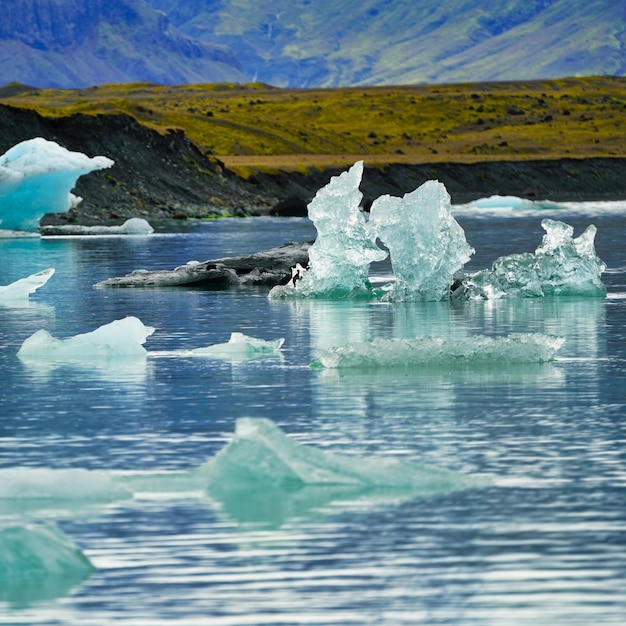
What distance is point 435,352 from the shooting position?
76.1 feet

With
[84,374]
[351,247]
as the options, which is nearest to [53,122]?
[351,247]

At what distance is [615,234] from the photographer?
69938 millimetres

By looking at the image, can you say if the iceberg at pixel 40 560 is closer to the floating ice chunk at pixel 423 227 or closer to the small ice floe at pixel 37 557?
the small ice floe at pixel 37 557

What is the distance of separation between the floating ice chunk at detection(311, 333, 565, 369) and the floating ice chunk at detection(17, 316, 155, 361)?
326cm

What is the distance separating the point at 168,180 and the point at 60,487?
90.9m

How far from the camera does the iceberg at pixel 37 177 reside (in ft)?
214

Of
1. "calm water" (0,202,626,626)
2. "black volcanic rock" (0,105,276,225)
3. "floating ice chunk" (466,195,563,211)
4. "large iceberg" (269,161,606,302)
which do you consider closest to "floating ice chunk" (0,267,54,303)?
"large iceberg" (269,161,606,302)

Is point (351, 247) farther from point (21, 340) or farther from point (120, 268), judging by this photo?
point (120, 268)

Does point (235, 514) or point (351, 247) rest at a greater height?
point (351, 247)

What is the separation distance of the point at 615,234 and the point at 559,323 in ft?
134

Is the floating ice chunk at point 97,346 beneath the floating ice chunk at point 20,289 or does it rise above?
beneath

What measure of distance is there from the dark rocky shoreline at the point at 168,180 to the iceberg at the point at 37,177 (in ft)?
47.0

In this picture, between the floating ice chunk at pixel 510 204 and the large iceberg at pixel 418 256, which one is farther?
the floating ice chunk at pixel 510 204

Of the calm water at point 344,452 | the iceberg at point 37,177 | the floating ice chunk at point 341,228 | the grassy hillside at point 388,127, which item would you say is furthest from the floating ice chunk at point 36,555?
the grassy hillside at point 388,127
